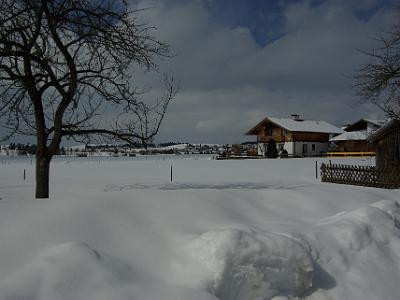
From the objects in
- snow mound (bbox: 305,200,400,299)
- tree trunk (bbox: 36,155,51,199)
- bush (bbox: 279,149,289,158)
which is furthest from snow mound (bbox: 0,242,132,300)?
bush (bbox: 279,149,289,158)

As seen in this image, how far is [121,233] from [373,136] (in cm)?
1970

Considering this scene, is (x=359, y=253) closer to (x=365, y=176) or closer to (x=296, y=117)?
(x=365, y=176)

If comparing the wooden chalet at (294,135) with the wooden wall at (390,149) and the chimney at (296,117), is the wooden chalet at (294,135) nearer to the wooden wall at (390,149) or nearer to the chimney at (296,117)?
the chimney at (296,117)

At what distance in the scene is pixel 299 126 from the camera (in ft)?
205

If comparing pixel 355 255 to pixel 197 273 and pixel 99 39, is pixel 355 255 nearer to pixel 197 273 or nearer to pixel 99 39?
pixel 197 273

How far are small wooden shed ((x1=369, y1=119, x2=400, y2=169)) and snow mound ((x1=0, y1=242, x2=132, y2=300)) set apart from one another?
1921 cm

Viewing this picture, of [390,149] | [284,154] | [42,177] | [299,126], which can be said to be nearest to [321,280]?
[42,177]

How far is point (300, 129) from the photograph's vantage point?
61000mm

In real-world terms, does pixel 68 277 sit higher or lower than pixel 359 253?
higher

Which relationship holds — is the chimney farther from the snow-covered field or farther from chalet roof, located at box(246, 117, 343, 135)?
the snow-covered field

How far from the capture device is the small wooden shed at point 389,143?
19.4 metres

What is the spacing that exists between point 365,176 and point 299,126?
45.2 metres

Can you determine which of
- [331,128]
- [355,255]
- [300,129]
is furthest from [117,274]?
[331,128]

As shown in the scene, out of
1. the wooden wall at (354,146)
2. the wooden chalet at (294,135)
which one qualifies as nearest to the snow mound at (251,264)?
the wooden wall at (354,146)
